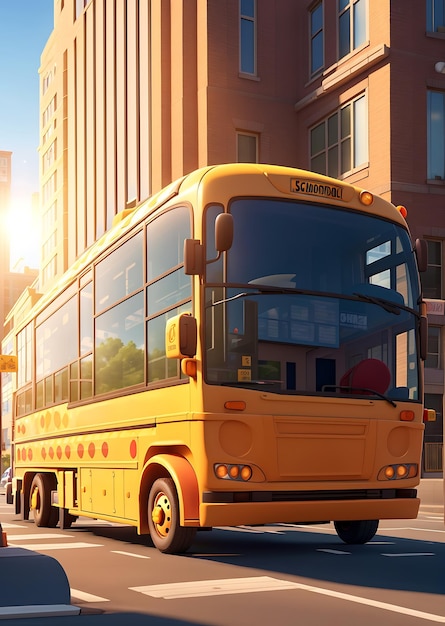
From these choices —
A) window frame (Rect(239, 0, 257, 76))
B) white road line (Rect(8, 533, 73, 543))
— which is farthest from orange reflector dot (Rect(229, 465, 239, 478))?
window frame (Rect(239, 0, 257, 76))

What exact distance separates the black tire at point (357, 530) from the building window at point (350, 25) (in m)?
23.9

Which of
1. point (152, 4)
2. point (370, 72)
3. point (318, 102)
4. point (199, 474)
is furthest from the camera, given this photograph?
point (152, 4)

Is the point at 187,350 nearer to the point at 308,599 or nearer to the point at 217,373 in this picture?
the point at 217,373

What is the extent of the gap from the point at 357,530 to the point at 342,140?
926 inches

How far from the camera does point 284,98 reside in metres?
38.1

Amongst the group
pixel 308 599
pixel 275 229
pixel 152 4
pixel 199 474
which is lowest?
pixel 308 599

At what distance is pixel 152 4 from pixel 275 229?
33.1 meters

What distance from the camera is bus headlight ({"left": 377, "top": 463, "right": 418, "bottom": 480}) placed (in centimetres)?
1095

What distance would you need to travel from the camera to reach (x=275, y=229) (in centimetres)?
1082

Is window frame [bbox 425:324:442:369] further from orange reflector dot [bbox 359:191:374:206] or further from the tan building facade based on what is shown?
orange reflector dot [bbox 359:191:374:206]

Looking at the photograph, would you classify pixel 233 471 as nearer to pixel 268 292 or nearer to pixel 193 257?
pixel 268 292

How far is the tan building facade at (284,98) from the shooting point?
32.4 m

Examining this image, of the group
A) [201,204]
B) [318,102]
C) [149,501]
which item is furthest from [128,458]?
[318,102]

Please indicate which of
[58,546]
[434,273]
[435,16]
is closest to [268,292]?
[58,546]
